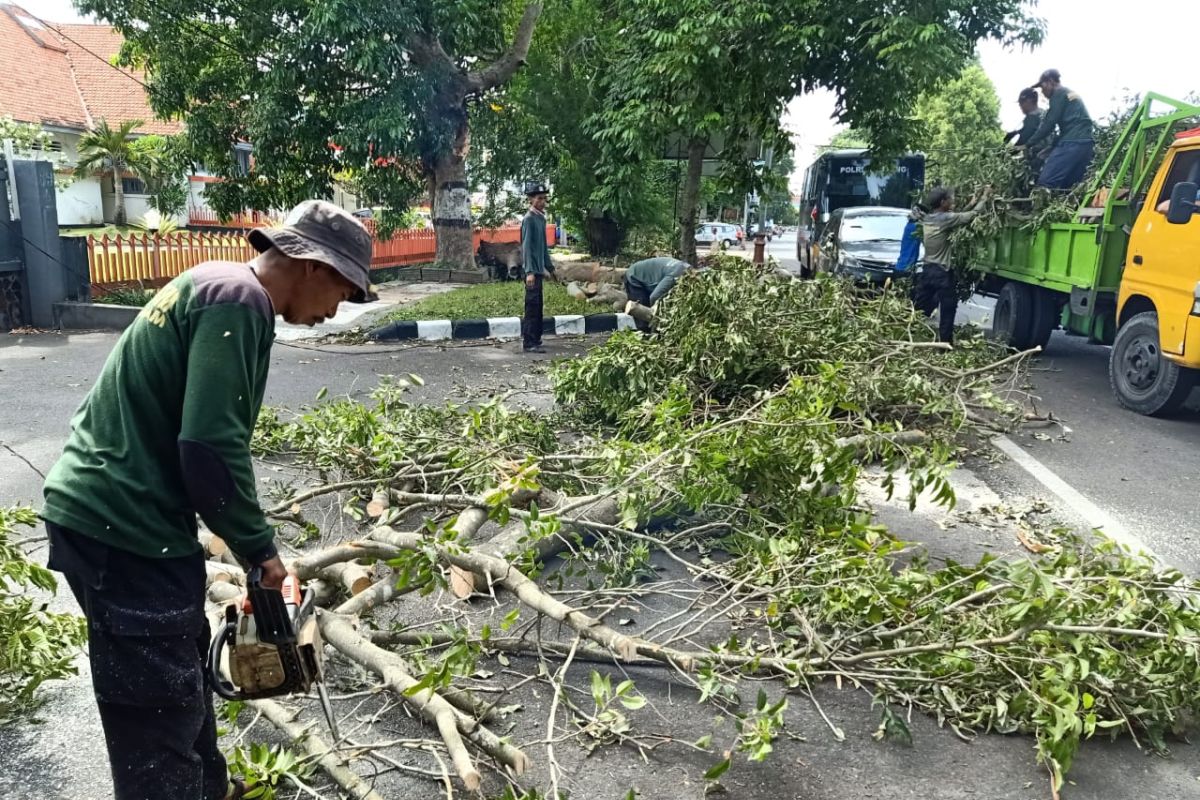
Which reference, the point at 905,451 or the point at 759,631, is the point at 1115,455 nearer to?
the point at 905,451

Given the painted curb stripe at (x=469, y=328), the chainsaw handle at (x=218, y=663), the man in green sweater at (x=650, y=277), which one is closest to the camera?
the chainsaw handle at (x=218, y=663)

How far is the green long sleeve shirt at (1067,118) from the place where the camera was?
8695 mm

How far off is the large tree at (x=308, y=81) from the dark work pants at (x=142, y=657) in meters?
9.46

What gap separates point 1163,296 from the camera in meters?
6.71

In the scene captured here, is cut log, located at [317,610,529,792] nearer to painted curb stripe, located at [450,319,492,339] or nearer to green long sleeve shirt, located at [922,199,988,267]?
painted curb stripe, located at [450,319,492,339]

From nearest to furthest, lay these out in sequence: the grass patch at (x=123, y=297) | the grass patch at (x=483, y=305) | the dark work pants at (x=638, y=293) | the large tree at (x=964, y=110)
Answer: the dark work pants at (x=638, y=293)
the grass patch at (x=123, y=297)
the grass patch at (x=483, y=305)
the large tree at (x=964, y=110)

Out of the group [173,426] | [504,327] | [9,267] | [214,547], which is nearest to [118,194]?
[9,267]

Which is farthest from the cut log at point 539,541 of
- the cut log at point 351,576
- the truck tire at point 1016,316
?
the truck tire at point 1016,316

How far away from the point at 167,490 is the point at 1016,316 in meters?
9.33

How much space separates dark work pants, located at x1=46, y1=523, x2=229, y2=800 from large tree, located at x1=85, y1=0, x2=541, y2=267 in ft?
31.0

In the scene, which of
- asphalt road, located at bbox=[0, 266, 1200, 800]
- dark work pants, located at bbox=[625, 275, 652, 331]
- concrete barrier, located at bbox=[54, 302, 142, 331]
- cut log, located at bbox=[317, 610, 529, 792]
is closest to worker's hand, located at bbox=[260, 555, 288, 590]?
cut log, located at bbox=[317, 610, 529, 792]

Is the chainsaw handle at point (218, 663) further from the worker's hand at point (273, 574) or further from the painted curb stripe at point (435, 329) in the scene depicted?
the painted curb stripe at point (435, 329)

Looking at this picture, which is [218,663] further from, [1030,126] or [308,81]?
[308,81]

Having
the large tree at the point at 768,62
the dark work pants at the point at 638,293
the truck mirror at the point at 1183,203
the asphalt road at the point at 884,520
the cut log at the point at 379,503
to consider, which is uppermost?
the large tree at the point at 768,62
